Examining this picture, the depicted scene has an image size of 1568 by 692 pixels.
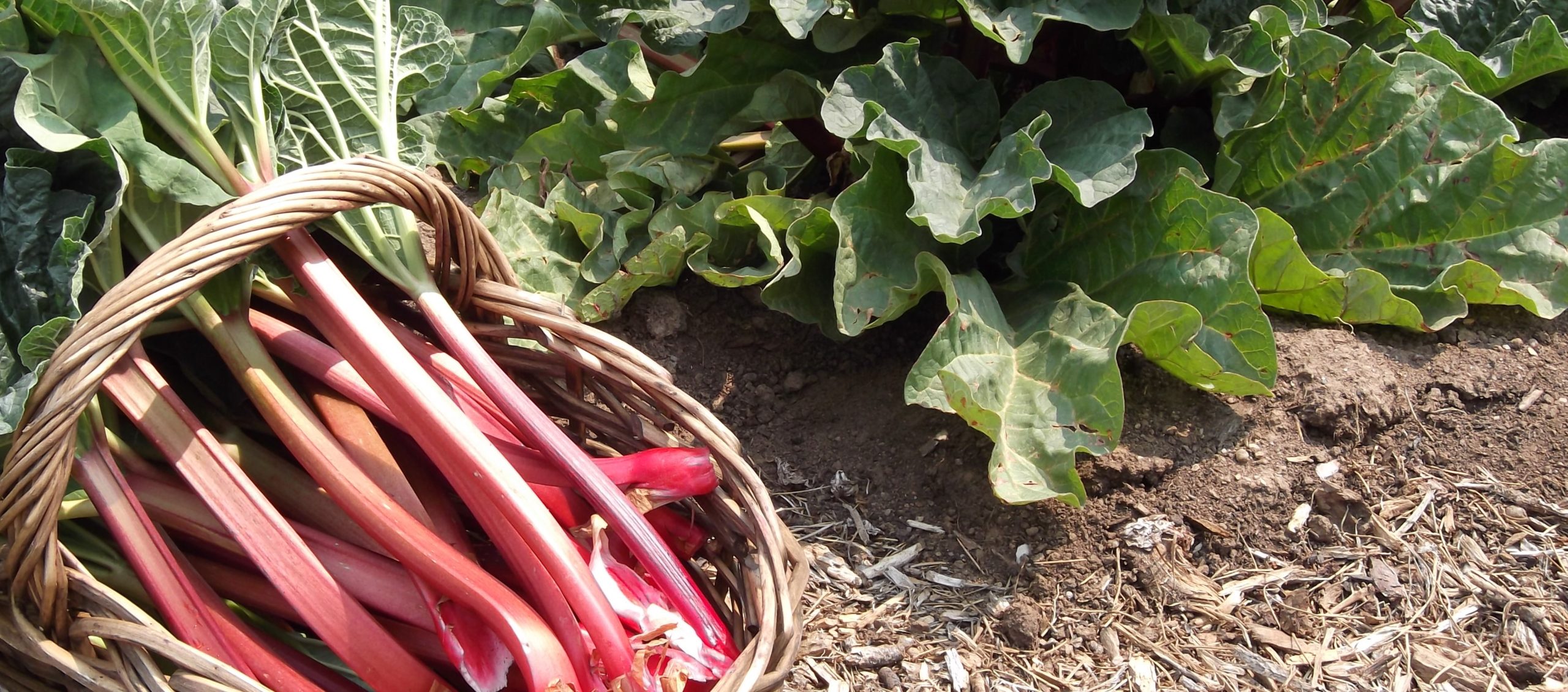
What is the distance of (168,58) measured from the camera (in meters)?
1.86

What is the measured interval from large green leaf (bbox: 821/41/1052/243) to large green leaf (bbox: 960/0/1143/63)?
15 centimetres

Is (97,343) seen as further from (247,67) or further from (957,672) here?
(957,672)

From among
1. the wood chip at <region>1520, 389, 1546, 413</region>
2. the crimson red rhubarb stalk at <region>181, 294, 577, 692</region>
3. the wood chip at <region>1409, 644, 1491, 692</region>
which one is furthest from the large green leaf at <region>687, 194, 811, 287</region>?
the wood chip at <region>1520, 389, 1546, 413</region>

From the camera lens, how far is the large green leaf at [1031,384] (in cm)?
207

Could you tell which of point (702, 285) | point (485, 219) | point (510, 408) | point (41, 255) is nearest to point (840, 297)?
point (702, 285)

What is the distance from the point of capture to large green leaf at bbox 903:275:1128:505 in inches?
81.5

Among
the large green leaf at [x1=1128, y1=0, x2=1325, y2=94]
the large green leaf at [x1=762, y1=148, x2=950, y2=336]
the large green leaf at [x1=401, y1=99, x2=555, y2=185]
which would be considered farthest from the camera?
the large green leaf at [x1=401, y1=99, x2=555, y2=185]

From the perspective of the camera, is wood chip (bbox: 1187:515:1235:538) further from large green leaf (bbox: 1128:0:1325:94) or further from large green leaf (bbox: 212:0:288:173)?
large green leaf (bbox: 212:0:288:173)

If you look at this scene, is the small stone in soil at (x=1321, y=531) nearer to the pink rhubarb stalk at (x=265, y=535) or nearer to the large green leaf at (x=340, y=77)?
the pink rhubarb stalk at (x=265, y=535)

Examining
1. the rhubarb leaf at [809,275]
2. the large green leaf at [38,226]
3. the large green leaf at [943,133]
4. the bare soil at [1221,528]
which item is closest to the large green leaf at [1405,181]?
the bare soil at [1221,528]

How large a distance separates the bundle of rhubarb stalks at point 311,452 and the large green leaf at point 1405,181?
150cm

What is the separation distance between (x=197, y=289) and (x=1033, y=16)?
5.09ft

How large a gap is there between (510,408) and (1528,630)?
1.77m

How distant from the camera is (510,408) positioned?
73.9 inches
